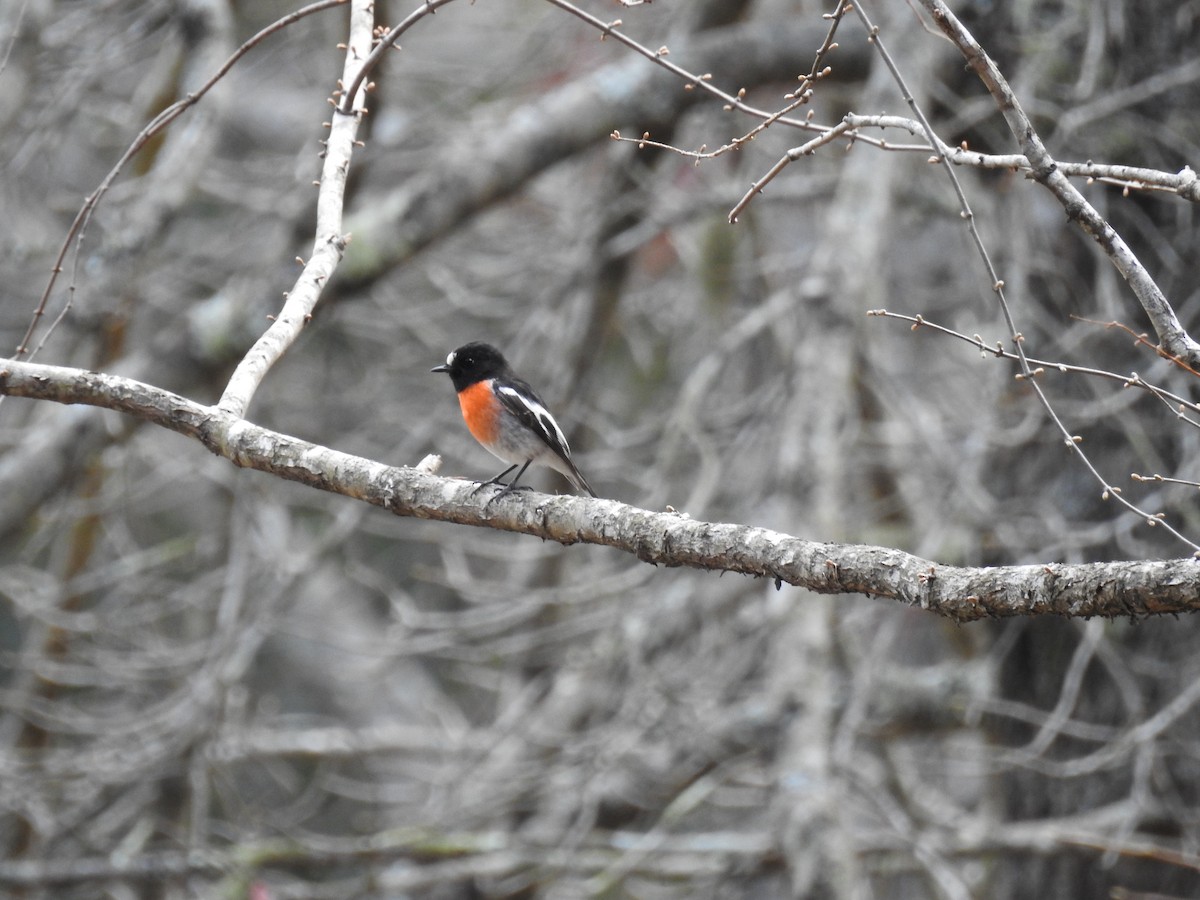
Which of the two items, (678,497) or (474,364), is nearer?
(474,364)

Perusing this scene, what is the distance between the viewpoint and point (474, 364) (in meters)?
5.35

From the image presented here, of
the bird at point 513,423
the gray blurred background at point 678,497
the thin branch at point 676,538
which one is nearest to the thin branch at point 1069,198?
the thin branch at point 676,538

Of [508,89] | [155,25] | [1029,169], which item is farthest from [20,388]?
[508,89]

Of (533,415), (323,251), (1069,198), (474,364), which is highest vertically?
(474,364)

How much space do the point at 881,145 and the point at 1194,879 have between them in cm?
401

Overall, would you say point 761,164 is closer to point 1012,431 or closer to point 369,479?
point 1012,431

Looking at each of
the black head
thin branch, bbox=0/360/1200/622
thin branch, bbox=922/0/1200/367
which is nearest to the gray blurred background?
the black head

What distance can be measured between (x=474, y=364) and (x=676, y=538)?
9.47ft

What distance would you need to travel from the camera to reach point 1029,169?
2.46 m

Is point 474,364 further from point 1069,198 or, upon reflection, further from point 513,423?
point 1069,198

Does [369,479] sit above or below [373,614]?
below

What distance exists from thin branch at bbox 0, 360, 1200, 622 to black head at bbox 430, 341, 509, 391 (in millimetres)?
2286

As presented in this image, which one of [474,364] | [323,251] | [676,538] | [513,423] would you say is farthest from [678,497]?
[676,538]

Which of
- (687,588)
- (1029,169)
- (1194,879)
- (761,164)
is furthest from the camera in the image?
(761,164)
